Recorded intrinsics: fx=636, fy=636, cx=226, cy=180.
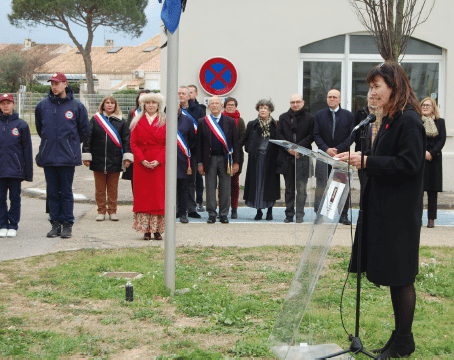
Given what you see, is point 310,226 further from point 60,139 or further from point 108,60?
point 108,60

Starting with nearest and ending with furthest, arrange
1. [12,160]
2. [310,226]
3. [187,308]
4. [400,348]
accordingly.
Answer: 1. [310,226]
2. [400,348]
3. [187,308]
4. [12,160]

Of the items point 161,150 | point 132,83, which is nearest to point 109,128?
point 161,150

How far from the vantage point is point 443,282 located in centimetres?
647

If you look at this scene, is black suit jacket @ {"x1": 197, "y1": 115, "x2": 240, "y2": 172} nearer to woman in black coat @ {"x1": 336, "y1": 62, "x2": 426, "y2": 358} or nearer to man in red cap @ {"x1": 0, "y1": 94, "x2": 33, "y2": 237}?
man in red cap @ {"x1": 0, "y1": 94, "x2": 33, "y2": 237}

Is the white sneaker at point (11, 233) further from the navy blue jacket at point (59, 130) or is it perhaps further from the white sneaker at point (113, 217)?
the white sneaker at point (113, 217)

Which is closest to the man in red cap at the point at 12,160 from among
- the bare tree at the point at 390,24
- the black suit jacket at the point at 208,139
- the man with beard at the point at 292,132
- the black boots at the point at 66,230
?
the black boots at the point at 66,230

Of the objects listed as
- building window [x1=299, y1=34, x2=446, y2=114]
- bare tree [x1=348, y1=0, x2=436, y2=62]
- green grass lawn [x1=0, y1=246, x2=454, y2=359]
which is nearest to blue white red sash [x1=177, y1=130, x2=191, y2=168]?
green grass lawn [x1=0, y1=246, x2=454, y2=359]

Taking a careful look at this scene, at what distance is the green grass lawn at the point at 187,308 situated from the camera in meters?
4.47

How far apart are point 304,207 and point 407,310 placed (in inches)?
39.7

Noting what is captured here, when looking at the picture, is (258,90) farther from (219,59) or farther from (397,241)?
(397,241)

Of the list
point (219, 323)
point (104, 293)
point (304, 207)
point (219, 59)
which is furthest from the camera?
point (219, 59)

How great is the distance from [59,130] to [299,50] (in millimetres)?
7564

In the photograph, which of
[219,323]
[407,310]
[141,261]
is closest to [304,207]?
[407,310]

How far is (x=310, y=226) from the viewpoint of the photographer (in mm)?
3979
